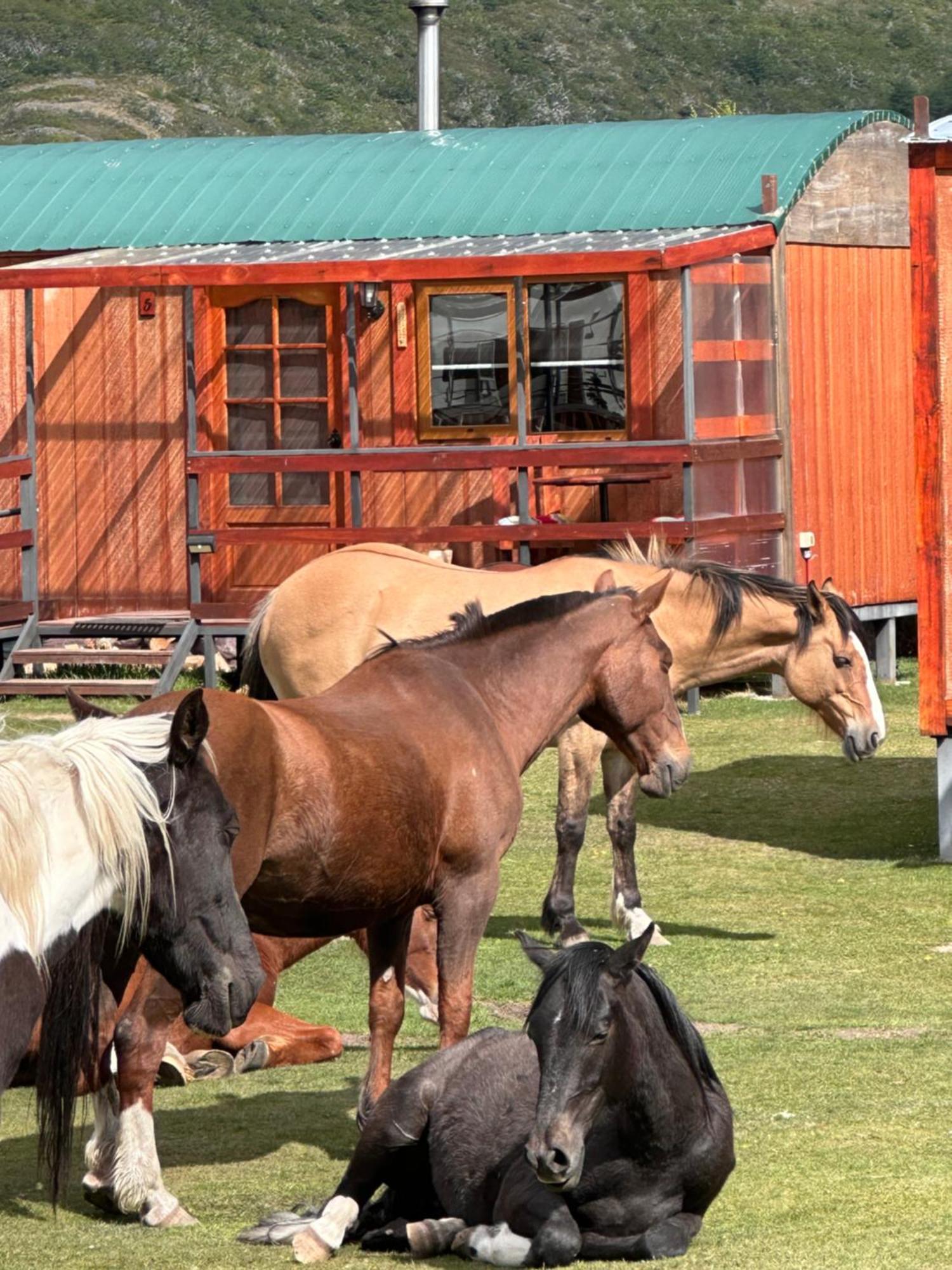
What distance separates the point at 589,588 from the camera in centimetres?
1047

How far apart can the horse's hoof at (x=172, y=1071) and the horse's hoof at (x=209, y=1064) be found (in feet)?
0.23

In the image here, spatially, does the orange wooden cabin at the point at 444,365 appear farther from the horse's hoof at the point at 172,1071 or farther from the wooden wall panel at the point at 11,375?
the horse's hoof at the point at 172,1071

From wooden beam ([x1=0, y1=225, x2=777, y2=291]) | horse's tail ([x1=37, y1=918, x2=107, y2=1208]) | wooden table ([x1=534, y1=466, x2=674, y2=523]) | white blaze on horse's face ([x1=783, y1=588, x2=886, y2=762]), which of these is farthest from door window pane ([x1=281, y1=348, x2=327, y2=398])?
horse's tail ([x1=37, y1=918, x2=107, y2=1208])

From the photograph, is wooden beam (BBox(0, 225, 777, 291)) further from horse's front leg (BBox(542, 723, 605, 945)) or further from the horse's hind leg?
the horse's hind leg

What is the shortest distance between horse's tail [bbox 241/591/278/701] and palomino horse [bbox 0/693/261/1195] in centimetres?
461

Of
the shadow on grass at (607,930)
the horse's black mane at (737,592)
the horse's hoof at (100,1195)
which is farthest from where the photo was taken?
the horse's black mane at (737,592)

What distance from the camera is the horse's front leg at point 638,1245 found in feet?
17.2

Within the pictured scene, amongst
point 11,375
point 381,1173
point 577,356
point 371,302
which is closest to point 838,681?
point 381,1173

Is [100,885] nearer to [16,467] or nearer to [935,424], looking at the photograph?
[935,424]

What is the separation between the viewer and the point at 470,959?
658 centimetres

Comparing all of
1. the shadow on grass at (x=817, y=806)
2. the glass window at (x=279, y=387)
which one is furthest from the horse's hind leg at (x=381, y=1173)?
the glass window at (x=279, y=387)

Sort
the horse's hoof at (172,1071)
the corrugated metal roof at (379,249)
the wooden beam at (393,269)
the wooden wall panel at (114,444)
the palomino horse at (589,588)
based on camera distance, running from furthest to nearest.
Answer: the wooden wall panel at (114,444), the corrugated metal roof at (379,249), the wooden beam at (393,269), the palomino horse at (589,588), the horse's hoof at (172,1071)

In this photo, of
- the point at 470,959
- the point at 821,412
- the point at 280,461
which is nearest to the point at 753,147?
the point at 821,412

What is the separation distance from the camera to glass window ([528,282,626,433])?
1812cm
